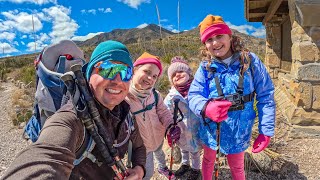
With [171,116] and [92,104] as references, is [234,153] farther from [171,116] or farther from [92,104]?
A: [92,104]

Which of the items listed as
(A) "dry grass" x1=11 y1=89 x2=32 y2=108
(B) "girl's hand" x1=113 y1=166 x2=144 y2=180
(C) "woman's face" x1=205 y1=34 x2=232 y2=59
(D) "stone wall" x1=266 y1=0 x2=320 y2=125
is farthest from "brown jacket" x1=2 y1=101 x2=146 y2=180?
(A) "dry grass" x1=11 y1=89 x2=32 y2=108

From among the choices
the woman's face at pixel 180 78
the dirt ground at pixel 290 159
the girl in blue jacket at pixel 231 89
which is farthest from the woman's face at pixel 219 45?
the dirt ground at pixel 290 159

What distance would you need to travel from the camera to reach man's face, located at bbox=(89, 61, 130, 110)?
1.50m

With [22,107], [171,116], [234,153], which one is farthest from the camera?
[22,107]

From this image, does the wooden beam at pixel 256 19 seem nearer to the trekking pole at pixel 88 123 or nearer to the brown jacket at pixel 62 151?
the brown jacket at pixel 62 151

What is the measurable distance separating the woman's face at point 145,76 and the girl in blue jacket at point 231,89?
418mm

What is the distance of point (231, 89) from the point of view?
235cm

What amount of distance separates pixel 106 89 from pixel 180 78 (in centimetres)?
155

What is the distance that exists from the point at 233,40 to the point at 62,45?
4.87ft

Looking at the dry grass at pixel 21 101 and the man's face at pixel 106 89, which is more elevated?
the man's face at pixel 106 89

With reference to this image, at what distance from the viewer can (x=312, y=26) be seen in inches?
148

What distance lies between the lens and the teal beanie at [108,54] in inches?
60.7

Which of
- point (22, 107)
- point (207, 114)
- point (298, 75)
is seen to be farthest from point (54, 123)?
point (22, 107)

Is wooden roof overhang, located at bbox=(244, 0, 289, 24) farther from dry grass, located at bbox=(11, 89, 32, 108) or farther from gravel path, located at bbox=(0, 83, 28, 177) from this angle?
dry grass, located at bbox=(11, 89, 32, 108)
